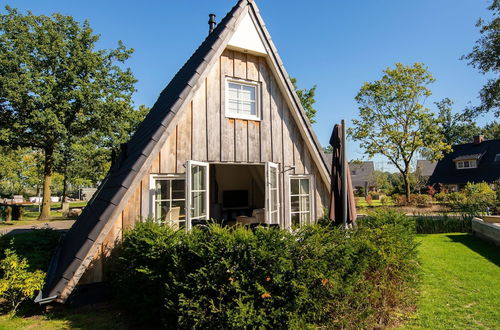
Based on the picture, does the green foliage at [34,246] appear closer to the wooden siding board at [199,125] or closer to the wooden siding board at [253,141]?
the wooden siding board at [199,125]

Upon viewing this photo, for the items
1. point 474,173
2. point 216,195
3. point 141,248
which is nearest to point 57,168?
point 216,195

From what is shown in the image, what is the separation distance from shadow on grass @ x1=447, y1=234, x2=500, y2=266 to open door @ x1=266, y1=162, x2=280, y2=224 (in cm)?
633

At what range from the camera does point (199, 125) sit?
22.6 ft

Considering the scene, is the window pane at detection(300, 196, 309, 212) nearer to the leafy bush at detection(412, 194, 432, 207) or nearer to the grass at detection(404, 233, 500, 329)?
the grass at detection(404, 233, 500, 329)

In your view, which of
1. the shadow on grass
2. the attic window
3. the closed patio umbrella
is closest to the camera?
the closed patio umbrella

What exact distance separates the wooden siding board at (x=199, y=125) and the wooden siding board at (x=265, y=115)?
5.17ft

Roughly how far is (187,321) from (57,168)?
90.9ft

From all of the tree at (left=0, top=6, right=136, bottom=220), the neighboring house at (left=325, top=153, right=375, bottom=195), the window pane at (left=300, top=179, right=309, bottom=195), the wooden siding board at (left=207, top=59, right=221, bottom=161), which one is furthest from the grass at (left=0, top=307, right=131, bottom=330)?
the neighboring house at (left=325, top=153, right=375, bottom=195)

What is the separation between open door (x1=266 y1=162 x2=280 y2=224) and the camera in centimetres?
738

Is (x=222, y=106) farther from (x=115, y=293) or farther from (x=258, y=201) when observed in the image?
(x=258, y=201)

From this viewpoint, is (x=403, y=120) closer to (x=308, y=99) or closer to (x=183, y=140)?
(x=308, y=99)

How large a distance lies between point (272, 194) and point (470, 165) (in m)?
41.1

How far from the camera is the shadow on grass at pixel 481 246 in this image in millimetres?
8891

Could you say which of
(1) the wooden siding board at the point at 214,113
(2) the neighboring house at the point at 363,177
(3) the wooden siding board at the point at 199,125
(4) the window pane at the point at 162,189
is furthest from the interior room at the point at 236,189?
(2) the neighboring house at the point at 363,177
